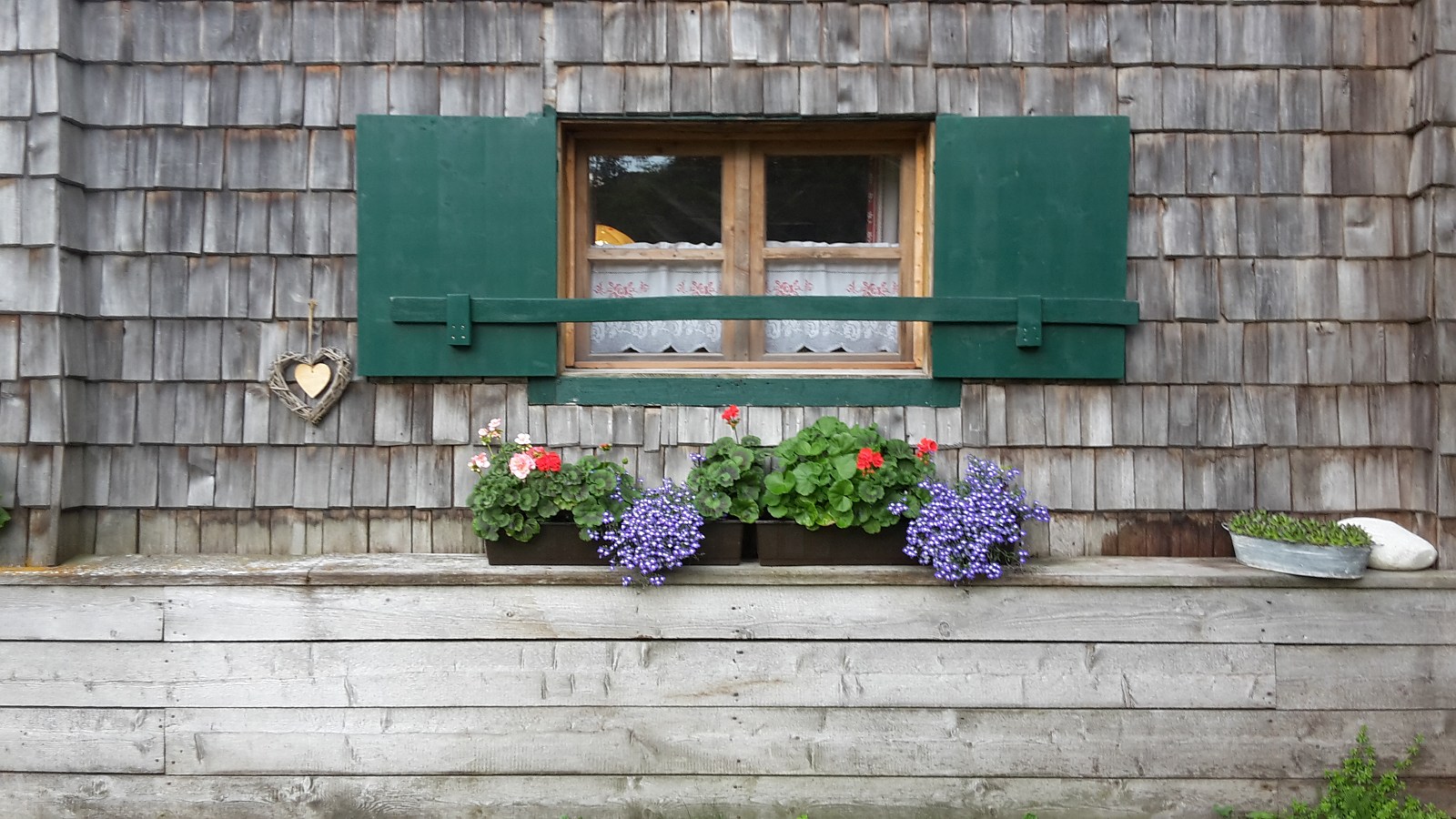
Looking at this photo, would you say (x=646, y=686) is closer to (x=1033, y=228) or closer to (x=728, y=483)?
(x=728, y=483)

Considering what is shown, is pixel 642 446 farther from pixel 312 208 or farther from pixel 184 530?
pixel 184 530

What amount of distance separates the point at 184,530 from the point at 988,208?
2.88 m

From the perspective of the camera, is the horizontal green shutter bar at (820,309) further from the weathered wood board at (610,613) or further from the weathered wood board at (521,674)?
the weathered wood board at (521,674)

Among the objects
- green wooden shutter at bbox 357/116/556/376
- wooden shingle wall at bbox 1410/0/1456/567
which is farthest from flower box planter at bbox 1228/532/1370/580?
green wooden shutter at bbox 357/116/556/376

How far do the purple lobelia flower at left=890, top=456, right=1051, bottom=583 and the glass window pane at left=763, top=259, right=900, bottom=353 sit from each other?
62cm

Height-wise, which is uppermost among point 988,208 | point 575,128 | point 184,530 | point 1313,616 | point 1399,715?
point 575,128

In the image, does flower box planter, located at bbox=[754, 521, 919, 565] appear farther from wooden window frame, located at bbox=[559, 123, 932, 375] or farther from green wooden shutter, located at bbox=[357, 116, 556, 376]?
green wooden shutter, located at bbox=[357, 116, 556, 376]

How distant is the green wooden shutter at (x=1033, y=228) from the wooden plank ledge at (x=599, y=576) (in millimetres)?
666

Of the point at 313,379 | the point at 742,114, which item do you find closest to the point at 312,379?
the point at 313,379

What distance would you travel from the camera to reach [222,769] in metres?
2.62

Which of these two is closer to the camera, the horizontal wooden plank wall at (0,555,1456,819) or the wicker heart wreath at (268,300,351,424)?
the horizontal wooden plank wall at (0,555,1456,819)

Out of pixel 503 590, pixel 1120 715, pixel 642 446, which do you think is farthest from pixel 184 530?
pixel 1120 715

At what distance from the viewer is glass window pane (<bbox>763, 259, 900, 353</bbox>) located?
2998 mm

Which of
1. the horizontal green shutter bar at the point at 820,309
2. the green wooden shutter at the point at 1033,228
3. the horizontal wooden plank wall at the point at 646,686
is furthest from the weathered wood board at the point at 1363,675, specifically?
the horizontal green shutter bar at the point at 820,309
